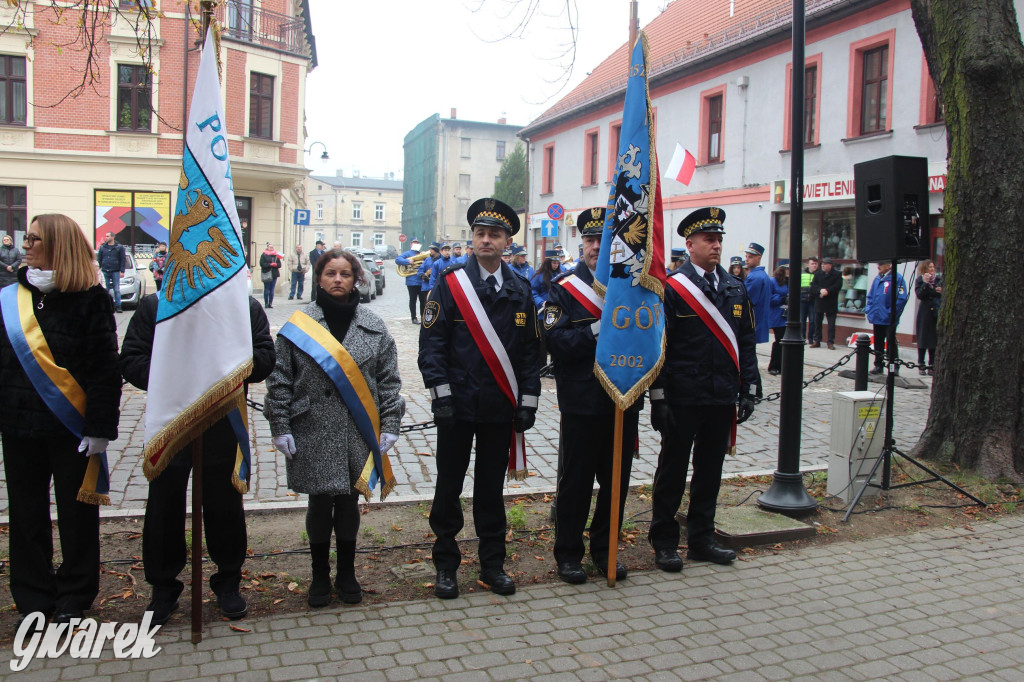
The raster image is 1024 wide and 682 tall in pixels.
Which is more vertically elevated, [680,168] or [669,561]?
[680,168]

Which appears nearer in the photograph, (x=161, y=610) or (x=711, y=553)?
(x=161, y=610)

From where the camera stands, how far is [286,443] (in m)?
4.24

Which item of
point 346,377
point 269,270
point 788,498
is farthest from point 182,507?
point 269,270

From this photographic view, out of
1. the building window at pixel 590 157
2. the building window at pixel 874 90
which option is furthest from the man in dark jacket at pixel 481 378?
the building window at pixel 590 157

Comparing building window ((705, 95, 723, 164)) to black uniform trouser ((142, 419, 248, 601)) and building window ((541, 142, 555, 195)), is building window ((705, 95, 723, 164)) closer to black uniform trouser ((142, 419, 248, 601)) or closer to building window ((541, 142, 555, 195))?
building window ((541, 142, 555, 195))

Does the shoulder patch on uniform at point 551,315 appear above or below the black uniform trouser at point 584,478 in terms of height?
above

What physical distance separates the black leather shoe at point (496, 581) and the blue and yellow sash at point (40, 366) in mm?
2097

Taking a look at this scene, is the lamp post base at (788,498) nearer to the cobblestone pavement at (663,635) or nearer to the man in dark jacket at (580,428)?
the cobblestone pavement at (663,635)

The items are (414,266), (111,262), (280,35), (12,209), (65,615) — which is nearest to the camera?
(65,615)

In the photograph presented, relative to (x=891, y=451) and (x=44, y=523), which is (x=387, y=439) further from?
(x=891, y=451)

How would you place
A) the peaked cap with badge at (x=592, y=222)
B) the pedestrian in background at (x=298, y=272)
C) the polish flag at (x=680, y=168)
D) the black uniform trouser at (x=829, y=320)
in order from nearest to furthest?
the peaked cap with badge at (x=592, y=222)
the polish flag at (x=680, y=168)
the black uniform trouser at (x=829, y=320)
the pedestrian in background at (x=298, y=272)

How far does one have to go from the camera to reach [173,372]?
3.99m

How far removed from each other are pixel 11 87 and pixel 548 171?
2035 centimetres

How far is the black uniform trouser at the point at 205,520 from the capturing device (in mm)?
4184
